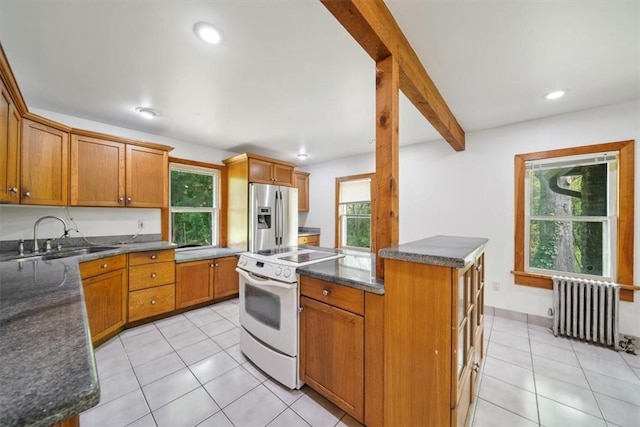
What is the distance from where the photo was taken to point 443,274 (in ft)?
3.72

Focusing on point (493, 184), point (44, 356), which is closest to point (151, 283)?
Answer: point (44, 356)

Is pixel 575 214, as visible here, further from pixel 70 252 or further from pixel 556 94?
pixel 70 252

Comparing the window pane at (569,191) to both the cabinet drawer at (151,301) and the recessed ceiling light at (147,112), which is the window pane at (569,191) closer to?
the recessed ceiling light at (147,112)

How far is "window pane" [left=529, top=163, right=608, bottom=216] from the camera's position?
2.55 metres

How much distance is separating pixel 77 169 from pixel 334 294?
118 inches

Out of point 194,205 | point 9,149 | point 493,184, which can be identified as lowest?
point 194,205

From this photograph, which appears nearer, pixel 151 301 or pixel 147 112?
pixel 147 112

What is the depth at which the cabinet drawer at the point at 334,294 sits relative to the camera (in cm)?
143

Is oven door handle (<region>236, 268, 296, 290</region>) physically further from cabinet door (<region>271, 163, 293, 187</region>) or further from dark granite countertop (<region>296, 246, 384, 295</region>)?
cabinet door (<region>271, 163, 293, 187</region>)

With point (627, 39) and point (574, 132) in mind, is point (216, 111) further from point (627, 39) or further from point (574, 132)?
point (574, 132)

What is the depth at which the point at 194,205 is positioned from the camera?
148 inches

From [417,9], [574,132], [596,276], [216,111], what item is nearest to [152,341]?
[216,111]

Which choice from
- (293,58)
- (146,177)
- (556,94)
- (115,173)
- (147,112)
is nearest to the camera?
(293,58)

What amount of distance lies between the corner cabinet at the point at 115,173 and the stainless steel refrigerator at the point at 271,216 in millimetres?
1166
